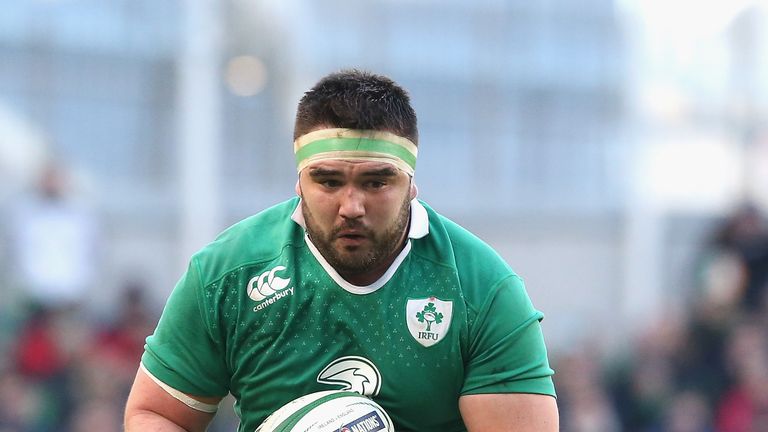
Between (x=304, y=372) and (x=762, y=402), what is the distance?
740 cm

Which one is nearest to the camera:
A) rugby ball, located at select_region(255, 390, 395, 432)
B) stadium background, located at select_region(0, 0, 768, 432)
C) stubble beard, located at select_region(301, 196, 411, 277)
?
rugby ball, located at select_region(255, 390, 395, 432)

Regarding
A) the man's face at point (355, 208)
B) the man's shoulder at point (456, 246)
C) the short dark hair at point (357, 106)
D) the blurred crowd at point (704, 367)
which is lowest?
the blurred crowd at point (704, 367)

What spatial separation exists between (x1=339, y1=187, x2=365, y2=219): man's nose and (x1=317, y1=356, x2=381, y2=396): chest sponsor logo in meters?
0.52

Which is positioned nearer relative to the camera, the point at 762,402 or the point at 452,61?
the point at 762,402

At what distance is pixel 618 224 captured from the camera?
53.8 feet

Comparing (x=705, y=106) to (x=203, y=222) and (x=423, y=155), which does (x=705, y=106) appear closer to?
(x=423, y=155)

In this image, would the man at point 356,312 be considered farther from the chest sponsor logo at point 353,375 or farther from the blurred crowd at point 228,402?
the blurred crowd at point 228,402

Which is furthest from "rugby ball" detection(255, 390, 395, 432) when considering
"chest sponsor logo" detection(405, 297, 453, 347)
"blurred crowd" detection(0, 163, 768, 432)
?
"blurred crowd" detection(0, 163, 768, 432)

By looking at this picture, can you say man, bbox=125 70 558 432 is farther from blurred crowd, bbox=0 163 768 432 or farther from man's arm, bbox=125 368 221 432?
blurred crowd, bbox=0 163 768 432

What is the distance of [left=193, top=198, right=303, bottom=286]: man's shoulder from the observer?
4340 mm

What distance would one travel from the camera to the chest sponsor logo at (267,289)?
4.30 m

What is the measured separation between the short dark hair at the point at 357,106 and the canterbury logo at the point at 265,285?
18.8 inches

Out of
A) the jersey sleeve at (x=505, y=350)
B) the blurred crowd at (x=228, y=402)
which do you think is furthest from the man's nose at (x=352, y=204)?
the blurred crowd at (x=228, y=402)

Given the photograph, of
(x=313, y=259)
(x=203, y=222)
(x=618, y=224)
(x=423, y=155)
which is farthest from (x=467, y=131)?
(x=313, y=259)
